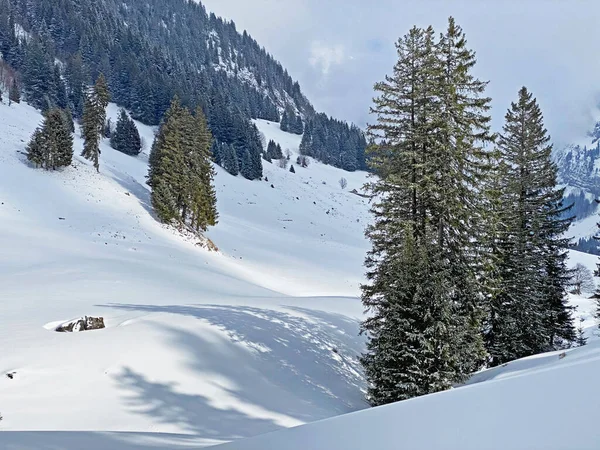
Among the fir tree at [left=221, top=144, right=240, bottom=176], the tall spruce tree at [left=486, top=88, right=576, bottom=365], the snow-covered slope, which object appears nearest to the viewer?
the snow-covered slope

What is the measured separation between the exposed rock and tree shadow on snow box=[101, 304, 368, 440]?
68.8 inches

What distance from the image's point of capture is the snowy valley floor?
110 inches

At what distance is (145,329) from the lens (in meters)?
10.8

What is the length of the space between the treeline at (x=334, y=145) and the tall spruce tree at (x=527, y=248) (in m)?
107

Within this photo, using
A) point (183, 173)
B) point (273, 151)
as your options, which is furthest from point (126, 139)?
point (273, 151)

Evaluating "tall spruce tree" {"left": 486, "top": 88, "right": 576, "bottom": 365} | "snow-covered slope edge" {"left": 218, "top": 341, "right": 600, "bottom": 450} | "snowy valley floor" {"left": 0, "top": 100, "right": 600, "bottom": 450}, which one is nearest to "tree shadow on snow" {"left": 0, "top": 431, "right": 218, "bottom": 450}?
"snowy valley floor" {"left": 0, "top": 100, "right": 600, "bottom": 450}

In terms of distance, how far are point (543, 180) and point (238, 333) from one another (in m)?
15.9

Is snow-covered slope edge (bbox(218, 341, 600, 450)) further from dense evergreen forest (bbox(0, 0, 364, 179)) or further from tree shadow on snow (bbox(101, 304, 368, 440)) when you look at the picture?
dense evergreen forest (bbox(0, 0, 364, 179))

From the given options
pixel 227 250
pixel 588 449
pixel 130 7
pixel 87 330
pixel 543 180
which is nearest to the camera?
pixel 588 449

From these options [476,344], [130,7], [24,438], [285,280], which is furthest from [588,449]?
[130,7]

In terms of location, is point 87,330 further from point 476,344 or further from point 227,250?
point 227,250

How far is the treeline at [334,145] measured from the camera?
12731 centimetres

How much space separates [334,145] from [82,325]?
130547 millimetres

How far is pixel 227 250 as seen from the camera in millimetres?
36000
